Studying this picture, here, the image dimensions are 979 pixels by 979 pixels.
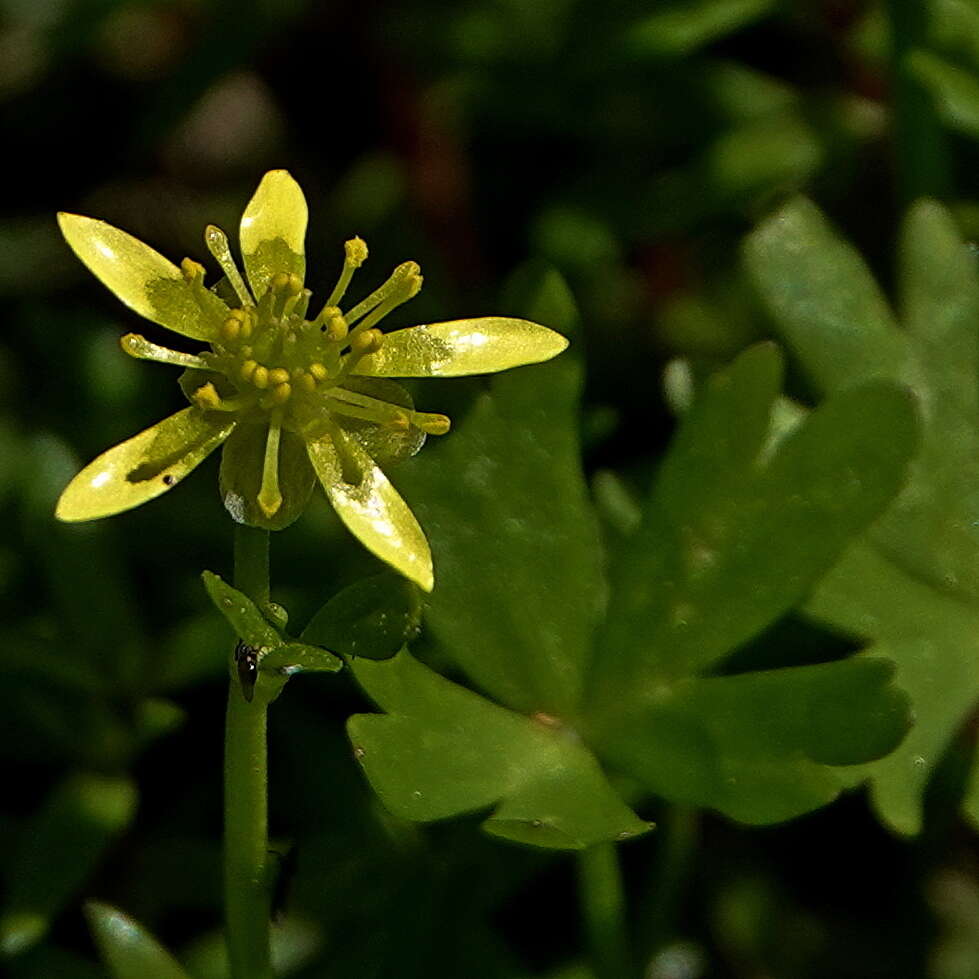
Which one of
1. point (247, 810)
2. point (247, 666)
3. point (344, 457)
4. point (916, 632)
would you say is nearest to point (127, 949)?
point (247, 810)

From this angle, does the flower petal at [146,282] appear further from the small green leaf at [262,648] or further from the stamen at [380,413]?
the small green leaf at [262,648]

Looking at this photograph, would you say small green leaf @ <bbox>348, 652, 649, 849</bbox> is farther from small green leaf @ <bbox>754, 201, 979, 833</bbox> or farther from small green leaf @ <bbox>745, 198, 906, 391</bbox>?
small green leaf @ <bbox>745, 198, 906, 391</bbox>

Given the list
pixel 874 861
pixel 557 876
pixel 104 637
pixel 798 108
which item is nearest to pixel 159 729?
pixel 104 637

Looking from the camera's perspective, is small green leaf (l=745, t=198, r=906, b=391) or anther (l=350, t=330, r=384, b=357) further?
small green leaf (l=745, t=198, r=906, b=391)

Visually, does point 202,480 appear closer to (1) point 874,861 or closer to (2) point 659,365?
(2) point 659,365

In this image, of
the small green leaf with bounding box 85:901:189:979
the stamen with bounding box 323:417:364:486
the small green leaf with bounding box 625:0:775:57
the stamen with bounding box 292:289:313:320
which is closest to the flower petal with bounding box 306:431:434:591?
the stamen with bounding box 323:417:364:486
